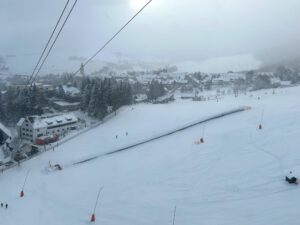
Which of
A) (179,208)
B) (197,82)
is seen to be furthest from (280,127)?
(197,82)

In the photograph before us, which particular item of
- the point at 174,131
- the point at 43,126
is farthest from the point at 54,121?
the point at 174,131

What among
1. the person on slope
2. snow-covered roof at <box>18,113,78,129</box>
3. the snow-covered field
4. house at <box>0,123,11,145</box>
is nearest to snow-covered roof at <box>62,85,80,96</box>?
snow-covered roof at <box>18,113,78,129</box>

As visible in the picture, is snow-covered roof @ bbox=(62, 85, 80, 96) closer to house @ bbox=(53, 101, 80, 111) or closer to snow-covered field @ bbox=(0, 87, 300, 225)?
house @ bbox=(53, 101, 80, 111)

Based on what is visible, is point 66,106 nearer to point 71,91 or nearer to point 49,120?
point 71,91

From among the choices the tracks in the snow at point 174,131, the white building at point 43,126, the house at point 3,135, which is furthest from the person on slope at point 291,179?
the house at point 3,135


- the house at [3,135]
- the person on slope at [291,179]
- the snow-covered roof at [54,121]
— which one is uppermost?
the person on slope at [291,179]

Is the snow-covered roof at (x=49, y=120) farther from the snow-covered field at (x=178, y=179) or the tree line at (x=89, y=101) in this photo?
the snow-covered field at (x=178, y=179)
